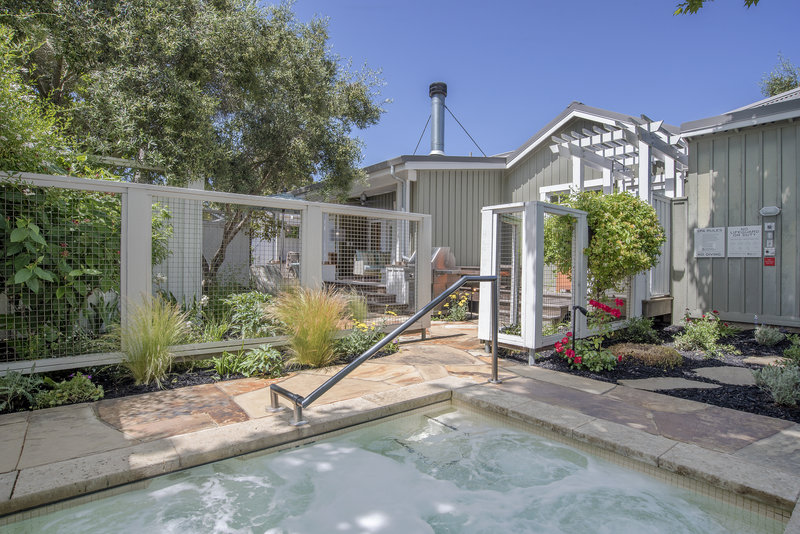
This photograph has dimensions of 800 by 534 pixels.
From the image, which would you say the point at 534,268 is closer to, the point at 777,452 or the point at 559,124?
the point at 777,452

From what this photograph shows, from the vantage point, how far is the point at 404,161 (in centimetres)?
893

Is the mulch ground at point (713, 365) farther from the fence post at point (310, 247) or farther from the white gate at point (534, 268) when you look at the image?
the fence post at point (310, 247)

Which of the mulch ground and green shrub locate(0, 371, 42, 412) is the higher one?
green shrub locate(0, 371, 42, 412)

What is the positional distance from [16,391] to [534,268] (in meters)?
4.23

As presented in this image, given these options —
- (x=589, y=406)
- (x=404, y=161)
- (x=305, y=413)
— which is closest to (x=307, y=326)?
(x=305, y=413)

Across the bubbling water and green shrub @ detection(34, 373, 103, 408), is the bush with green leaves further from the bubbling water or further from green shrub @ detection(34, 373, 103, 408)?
green shrub @ detection(34, 373, 103, 408)

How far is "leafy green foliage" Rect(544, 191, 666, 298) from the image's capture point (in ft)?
16.4

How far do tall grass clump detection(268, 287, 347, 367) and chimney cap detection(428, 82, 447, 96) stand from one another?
11.0m

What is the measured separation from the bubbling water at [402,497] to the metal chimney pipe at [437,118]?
11.0 meters

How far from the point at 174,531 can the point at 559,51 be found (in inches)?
622

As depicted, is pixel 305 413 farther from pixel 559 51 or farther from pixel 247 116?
pixel 559 51

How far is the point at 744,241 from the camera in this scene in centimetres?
593

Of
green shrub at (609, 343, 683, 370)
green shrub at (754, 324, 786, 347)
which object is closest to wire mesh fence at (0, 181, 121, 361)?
green shrub at (609, 343, 683, 370)

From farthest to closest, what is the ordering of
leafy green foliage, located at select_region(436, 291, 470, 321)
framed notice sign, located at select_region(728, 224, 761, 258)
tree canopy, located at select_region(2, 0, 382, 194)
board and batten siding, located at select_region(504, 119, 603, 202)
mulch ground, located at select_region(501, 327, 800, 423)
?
board and batten siding, located at select_region(504, 119, 603, 202) < leafy green foliage, located at select_region(436, 291, 470, 321) < tree canopy, located at select_region(2, 0, 382, 194) < framed notice sign, located at select_region(728, 224, 761, 258) < mulch ground, located at select_region(501, 327, 800, 423)
